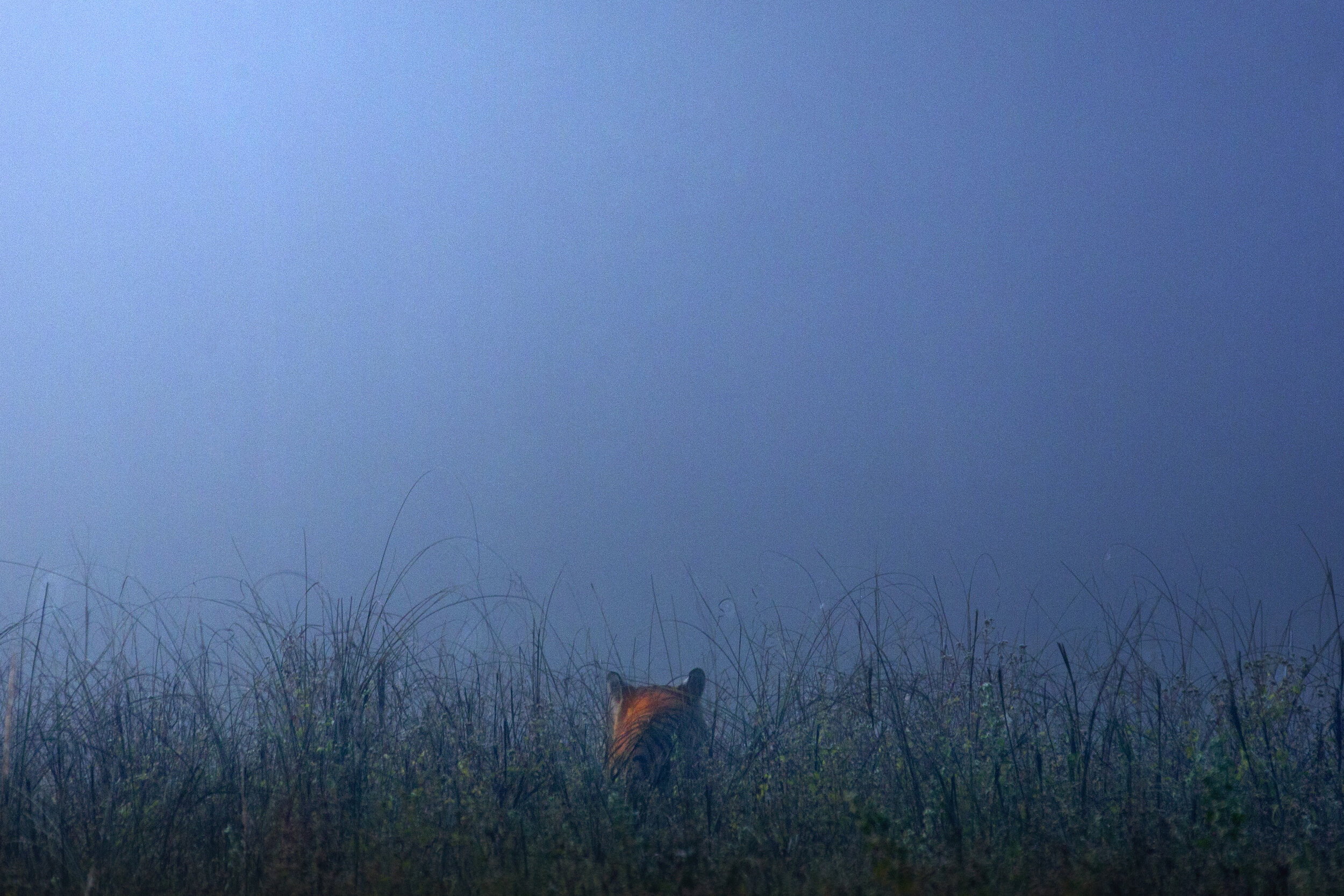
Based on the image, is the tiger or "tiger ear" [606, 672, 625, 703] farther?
"tiger ear" [606, 672, 625, 703]

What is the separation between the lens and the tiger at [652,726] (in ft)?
13.7

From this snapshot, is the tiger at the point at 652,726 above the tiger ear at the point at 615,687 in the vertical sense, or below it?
below

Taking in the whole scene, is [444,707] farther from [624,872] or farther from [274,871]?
[624,872]

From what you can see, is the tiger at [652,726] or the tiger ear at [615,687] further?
the tiger ear at [615,687]

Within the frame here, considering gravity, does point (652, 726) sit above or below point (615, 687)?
below

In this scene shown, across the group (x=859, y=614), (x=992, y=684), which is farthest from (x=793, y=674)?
(x=992, y=684)

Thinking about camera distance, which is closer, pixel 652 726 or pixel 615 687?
pixel 652 726

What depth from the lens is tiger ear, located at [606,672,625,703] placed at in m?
4.74

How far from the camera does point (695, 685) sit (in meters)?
4.75

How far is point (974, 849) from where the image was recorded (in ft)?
9.38

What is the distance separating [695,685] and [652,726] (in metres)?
0.46

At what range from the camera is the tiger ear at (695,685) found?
4727mm

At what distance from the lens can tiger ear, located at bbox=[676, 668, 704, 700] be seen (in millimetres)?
4727

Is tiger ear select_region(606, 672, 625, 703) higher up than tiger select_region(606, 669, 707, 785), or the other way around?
tiger ear select_region(606, 672, 625, 703)
